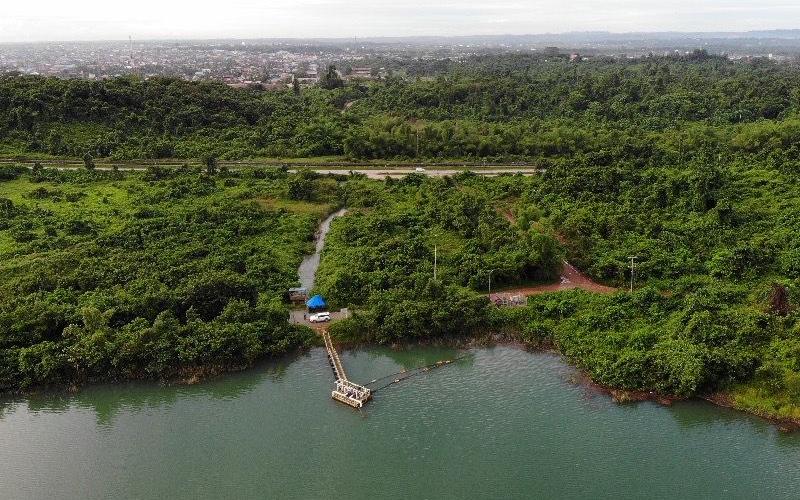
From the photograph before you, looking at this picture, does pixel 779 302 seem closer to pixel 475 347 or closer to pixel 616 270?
pixel 616 270

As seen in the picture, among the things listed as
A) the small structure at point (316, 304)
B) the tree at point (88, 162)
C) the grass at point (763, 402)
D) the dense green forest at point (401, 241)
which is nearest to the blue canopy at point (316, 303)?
the small structure at point (316, 304)

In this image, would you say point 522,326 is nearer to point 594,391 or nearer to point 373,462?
point 594,391

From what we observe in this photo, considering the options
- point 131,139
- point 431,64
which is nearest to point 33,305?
point 131,139

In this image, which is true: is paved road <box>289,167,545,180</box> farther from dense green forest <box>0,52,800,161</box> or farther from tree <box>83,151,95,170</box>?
tree <box>83,151,95,170</box>

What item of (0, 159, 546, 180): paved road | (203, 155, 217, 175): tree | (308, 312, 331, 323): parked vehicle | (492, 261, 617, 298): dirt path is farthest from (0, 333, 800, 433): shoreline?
(203, 155, 217, 175): tree

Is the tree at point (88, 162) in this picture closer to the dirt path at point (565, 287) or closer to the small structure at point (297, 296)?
the small structure at point (297, 296)

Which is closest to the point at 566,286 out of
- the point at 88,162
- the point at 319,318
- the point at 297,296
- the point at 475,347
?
the point at 475,347

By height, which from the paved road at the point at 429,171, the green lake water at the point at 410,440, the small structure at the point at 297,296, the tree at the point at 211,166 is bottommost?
the green lake water at the point at 410,440
